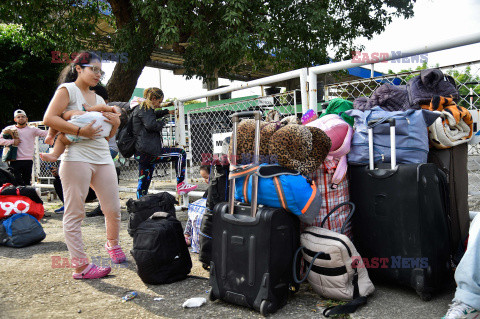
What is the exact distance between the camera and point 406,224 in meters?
2.39

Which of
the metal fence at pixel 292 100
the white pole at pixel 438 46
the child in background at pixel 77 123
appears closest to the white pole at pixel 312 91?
the metal fence at pixel 292 100

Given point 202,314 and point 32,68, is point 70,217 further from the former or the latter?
point 32,68

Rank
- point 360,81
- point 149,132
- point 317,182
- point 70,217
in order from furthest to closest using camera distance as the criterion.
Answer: point 149,132 < point 360,81 < point 70,217 < point 317,182

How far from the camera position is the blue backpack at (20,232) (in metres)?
4.19

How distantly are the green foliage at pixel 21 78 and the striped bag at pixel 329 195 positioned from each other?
47.6 feet

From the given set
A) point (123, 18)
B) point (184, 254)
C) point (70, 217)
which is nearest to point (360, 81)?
point (184, 254)

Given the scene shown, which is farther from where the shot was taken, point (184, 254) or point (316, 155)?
point (184, 254)

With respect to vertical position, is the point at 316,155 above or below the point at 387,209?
above

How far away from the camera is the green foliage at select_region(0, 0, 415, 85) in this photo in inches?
342

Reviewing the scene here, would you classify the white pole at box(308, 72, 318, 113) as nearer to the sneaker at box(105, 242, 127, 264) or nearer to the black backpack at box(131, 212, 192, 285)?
the black backpack at box(131, 212, 192, 285)

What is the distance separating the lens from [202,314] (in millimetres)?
2371

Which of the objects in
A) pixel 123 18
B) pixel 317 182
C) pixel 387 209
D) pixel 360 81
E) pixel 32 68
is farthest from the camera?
pixel 32 68

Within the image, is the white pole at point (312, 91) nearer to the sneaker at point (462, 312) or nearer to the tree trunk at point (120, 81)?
the sneaker at point (462, 312)

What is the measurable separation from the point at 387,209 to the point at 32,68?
54.1 feet
